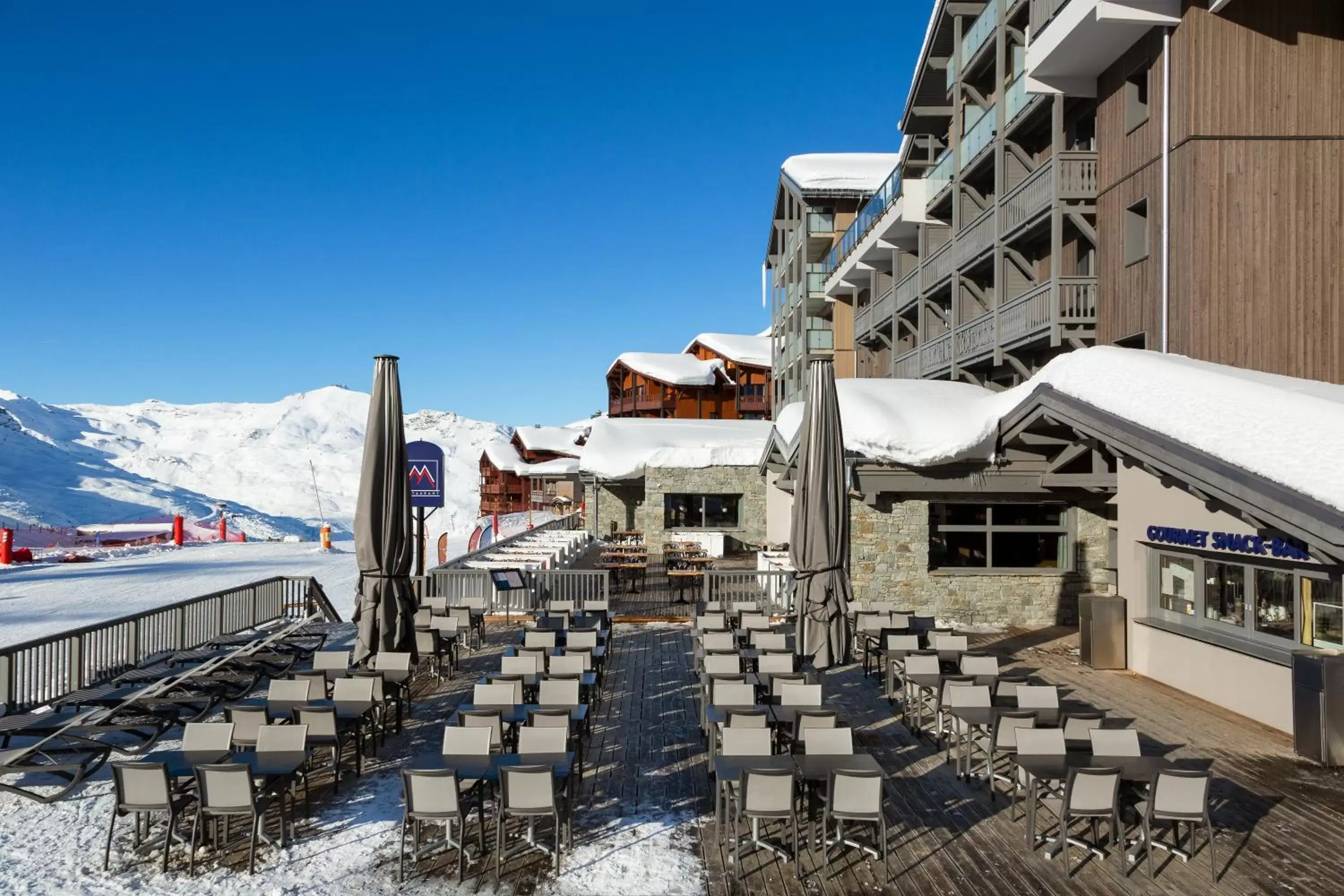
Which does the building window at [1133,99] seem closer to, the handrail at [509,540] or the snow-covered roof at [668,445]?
the snow-covered roof at [668,445]

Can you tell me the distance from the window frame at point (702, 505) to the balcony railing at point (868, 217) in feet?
33.7

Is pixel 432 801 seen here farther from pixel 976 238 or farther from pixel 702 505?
pixel 702 505

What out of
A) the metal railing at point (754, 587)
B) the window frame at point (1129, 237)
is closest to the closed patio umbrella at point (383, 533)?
the metal railing at point (754, 587)

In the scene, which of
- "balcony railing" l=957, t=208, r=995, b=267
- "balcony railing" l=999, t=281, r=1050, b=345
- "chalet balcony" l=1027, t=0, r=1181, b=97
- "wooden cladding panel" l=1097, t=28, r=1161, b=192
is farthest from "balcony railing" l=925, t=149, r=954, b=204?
"wooden cladding panel" l=1097, t=28, r=1161, b=192

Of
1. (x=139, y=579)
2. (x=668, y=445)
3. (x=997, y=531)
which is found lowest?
(x=139, y=579)

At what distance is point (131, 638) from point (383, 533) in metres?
5.20

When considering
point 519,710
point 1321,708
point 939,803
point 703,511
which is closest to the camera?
point 939,803

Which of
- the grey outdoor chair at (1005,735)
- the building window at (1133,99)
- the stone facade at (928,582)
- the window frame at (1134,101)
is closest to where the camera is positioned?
the grey outdoor chair at (1005,735)

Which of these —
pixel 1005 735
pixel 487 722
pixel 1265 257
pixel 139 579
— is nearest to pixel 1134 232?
pixel 1265 257

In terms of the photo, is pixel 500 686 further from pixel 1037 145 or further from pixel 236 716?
pixel 1037 145

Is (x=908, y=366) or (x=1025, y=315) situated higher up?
(x=1025, y=315)

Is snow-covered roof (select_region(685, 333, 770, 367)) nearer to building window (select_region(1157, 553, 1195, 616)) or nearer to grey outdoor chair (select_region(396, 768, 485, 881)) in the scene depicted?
building window (select_region(1157, 553, 1195, 616))

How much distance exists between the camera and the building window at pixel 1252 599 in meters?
10.2

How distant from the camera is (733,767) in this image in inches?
276
